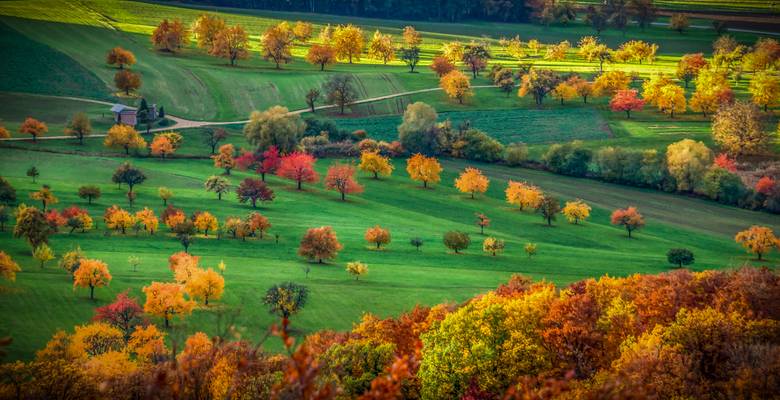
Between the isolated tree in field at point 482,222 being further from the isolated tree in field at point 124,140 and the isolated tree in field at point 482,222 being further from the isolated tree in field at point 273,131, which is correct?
the isolated tree in field at point 124,140

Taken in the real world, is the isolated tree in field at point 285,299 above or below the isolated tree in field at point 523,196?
below

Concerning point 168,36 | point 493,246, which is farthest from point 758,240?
point 168,36

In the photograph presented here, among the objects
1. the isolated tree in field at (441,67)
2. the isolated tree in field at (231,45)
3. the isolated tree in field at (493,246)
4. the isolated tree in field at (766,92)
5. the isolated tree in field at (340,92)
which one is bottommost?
the isolated tree in field at (493,246)

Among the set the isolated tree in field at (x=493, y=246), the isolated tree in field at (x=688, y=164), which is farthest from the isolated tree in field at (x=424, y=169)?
the isolated tree in field at (x=688, y=164)

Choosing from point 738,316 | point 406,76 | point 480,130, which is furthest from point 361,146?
point 738,316

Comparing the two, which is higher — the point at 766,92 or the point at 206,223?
the point at 766,92

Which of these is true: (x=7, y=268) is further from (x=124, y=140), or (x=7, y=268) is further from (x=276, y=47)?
(x=276, y=47)
